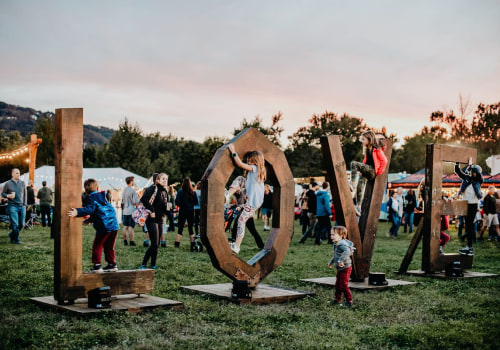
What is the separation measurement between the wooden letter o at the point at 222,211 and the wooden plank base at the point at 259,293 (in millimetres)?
243

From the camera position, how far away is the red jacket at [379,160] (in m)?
9.56

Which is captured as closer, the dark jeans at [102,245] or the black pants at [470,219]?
the dark jeans at [102,245]

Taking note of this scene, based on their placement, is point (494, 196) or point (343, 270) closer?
point (343, 270)

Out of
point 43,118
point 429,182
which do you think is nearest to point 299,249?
point 429,182

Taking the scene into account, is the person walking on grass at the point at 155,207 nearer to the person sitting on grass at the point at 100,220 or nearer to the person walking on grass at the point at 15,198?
the person sitting on grass at the point at 100,220

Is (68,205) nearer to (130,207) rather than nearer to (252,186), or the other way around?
(252,186)

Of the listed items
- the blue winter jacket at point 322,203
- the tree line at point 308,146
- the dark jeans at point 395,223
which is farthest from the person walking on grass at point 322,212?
the tree line at point 308,146

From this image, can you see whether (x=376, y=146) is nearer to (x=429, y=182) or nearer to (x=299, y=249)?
(x=429, y=182)

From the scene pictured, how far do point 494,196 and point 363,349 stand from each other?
16.1 meters

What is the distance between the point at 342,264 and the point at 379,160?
8.96 feet

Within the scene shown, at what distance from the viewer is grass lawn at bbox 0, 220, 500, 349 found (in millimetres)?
5176

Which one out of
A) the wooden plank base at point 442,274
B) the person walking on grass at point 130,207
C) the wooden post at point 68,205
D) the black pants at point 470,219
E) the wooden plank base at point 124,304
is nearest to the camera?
the wooden plank base at point 124,304

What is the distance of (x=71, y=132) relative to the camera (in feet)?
21.4

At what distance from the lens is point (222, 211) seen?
7.36 meters
